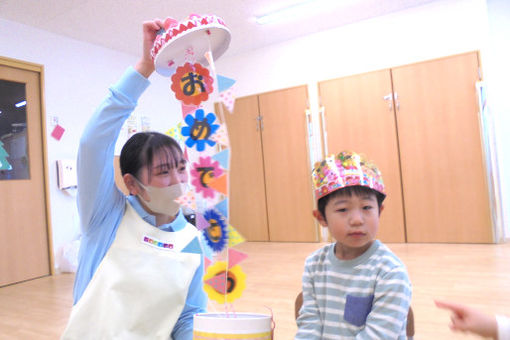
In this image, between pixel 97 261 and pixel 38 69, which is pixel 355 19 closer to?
pixel 38 69

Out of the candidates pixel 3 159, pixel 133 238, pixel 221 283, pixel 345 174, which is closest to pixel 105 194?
pixel 133 238

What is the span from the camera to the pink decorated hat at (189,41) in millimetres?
898

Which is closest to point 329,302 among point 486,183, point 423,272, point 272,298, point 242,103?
point 272,298

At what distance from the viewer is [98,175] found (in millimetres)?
1125

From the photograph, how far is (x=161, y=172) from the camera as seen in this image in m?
1.23

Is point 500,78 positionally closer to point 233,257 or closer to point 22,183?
point 233,257

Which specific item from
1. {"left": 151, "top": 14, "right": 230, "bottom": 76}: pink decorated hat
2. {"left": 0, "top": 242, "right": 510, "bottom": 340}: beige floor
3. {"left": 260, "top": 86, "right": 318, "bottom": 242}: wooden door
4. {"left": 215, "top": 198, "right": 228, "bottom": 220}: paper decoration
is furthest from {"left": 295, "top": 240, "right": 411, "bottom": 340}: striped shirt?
{"left": 260, "top": 86, "right": 318, "bottom": 242}: wooden door

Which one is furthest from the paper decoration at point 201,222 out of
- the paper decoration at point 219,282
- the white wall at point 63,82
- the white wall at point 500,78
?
the white wall at point 500,78

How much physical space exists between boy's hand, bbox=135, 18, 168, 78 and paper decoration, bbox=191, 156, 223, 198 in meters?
0.39

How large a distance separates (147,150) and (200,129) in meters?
0.38

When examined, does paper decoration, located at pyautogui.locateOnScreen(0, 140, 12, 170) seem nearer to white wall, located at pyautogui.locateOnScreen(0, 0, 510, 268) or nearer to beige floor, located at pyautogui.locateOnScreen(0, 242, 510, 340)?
white wall, located at pyautogui.locateOnScreen(0, 0, 510, 268)

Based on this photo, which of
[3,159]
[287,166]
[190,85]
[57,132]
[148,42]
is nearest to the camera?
[190,85]

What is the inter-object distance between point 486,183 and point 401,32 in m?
1.96

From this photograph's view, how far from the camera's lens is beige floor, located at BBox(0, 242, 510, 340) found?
94.0 inches
